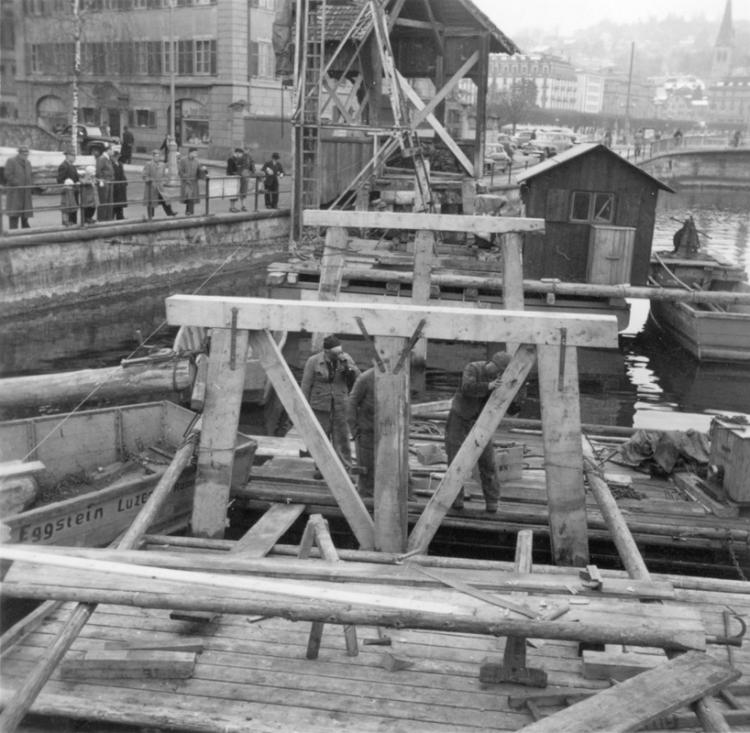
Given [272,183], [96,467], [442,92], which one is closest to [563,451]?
[96,467]

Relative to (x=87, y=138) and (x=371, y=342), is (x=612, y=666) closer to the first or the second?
(x=371, y=342)

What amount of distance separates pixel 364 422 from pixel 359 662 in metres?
3.02

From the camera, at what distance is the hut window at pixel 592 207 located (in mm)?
21531

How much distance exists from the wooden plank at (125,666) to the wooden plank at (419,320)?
7.50 feet

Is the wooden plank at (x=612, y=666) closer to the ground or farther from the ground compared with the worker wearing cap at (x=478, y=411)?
closer to the ground

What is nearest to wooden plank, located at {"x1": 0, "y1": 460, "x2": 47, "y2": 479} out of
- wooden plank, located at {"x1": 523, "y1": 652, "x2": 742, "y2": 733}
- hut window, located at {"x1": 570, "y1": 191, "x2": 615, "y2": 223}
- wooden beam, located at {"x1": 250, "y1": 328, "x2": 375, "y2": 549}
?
wooden beam, located at {"x1": 250, "y1": 328, "x2": 375, "y2": 549}

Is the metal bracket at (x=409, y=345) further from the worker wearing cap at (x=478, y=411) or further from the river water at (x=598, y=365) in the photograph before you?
the river water at (x=598, y=365)

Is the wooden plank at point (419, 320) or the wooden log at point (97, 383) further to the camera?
the wooden log at point (97, 383)

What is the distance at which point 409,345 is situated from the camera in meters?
6.74

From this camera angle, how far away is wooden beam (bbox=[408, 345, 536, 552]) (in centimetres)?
684

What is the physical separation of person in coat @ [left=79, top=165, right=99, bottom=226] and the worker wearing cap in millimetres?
15994

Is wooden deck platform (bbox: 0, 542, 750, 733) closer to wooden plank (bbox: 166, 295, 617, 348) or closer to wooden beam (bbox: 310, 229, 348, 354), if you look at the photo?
wooden plank (bbox: 166, 295, 617, 348)

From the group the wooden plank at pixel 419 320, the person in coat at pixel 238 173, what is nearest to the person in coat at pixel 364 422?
the wooden plank at pixel 419 320

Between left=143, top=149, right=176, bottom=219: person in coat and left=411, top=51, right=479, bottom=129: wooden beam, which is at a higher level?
left=411, top=51, right=479, bottom=129: wooden beam
